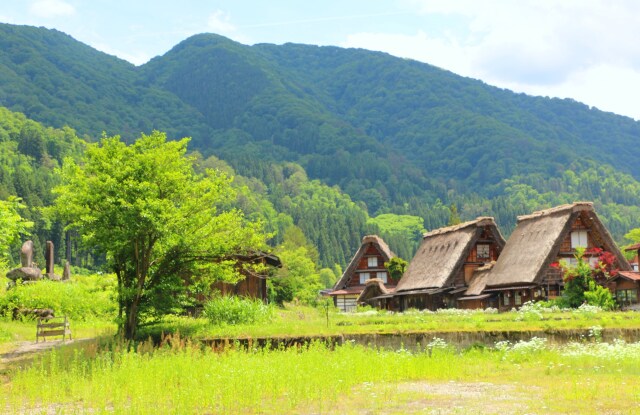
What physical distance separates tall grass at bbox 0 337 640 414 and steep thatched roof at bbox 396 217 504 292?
100ft

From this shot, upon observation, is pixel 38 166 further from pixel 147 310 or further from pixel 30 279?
pixel 147 310

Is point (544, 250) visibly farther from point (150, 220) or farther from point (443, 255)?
point (150, 220)

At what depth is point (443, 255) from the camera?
55.8 meters

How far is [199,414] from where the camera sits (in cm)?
1395

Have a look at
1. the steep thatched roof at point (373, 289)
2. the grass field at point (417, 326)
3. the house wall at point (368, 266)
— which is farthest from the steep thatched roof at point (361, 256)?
the grass field at point (417, 326)

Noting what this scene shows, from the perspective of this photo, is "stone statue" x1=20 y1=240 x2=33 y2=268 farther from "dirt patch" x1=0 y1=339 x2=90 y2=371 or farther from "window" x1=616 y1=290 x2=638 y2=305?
"window" x1=616 y1=290 x2=638 y2=305

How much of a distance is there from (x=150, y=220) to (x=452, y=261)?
3317 centimetres

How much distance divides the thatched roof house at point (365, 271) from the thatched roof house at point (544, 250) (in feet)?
113

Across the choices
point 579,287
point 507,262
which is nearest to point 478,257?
point 507,262

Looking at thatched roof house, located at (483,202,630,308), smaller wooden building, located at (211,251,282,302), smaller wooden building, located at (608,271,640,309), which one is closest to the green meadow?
smaller wooden building, located at (211,251,282,302)

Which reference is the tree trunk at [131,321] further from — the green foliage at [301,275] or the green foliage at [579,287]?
the green foliage at [301,275]

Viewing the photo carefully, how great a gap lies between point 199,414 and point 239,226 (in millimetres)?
13757

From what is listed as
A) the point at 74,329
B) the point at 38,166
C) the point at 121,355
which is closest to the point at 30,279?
the point at 74,329

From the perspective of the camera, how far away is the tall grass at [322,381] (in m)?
14.7
